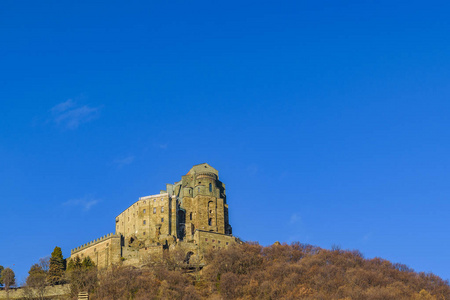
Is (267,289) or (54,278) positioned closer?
(267,289)

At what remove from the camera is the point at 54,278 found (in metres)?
103

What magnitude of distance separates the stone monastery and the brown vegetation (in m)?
5.90

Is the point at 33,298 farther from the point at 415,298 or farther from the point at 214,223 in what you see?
the point at 415,298

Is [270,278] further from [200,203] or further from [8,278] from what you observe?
[8,278]

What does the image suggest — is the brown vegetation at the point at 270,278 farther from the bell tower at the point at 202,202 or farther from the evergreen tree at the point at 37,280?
the bell tower at the point at 202,202

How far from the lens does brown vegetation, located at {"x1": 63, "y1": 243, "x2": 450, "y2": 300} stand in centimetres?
8625

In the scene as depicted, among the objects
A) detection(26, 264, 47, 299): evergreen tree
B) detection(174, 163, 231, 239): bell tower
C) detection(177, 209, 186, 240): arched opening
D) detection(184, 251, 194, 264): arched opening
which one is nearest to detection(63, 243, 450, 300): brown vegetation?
detection(184, 251, 194, 264): arched opening

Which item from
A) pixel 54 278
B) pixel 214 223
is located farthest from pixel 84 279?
pixel 214 223

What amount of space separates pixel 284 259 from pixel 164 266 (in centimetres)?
1727

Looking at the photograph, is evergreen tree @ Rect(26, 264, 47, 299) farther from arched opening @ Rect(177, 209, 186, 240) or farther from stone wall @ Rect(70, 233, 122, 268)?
arched opening @ Rect(177, 209, 186, 240)

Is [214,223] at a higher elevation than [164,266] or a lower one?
higher

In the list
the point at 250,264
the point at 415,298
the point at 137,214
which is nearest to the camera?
the point at 415,298

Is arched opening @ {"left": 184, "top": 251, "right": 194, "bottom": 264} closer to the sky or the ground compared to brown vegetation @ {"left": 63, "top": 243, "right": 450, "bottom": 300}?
closer to the sky

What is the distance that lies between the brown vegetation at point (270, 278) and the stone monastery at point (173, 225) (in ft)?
19.4
